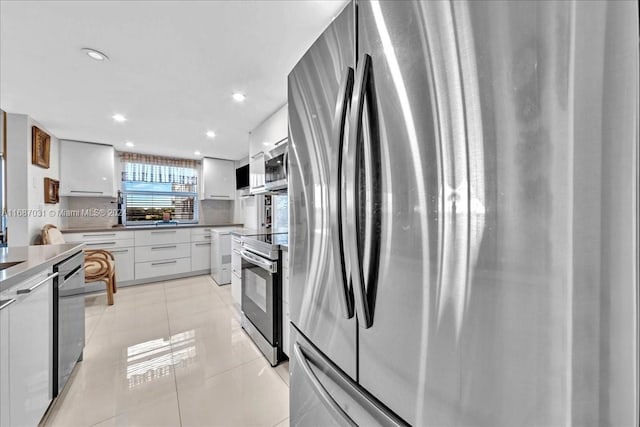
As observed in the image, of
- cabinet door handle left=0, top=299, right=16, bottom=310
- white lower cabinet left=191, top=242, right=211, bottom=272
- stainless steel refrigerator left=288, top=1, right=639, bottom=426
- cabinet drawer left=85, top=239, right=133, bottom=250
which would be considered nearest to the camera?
stainless steel refrigerator left=288, top=1, right=639, bottom=426

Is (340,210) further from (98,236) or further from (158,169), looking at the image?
(158,169)

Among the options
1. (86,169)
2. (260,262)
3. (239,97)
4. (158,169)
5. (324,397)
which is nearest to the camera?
(324,397)

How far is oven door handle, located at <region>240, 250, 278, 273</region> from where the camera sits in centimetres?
188

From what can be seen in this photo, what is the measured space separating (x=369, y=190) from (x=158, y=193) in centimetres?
522

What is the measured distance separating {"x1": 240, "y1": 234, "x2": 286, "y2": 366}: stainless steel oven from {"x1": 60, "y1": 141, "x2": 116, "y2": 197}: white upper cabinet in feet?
10.4

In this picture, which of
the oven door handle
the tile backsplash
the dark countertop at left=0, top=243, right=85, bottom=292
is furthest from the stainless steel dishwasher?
the tile backsplash

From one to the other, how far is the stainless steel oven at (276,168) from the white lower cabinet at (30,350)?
1604 mm

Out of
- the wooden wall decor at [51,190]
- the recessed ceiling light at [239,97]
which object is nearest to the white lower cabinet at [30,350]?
the recessed ceiling light at [239,97]

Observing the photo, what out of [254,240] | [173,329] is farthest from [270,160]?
[173,329]

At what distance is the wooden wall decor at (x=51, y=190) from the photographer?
3256mm

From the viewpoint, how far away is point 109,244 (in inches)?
149

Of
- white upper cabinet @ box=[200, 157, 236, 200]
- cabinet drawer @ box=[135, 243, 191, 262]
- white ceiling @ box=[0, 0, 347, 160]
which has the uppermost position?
white ceiling @ box=[0, 0, 347, 160]

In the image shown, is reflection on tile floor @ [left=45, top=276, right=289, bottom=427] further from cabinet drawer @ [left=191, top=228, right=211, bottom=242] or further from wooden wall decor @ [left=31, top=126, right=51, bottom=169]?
wooden wall decor @ [left=31, top=126, right=51, bottom=169]

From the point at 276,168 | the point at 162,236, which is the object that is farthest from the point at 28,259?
the point at 162,236
